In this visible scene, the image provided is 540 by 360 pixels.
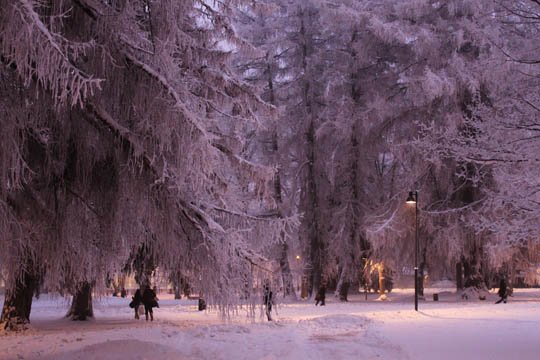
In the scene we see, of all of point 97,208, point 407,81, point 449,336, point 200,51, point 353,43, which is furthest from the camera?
point 353,43

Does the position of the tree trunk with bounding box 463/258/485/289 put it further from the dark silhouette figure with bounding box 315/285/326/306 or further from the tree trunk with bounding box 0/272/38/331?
the tree trunk with bounding box 0/272/38/331

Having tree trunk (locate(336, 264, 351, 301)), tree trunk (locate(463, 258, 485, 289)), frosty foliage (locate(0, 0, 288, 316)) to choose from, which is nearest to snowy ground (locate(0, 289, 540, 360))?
frosty foliage (locate(0, 0, 288, 316))

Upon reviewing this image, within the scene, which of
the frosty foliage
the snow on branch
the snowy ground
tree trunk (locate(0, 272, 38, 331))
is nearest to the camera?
the snow on branch

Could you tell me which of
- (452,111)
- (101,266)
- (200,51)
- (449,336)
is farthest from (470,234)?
(101,266)

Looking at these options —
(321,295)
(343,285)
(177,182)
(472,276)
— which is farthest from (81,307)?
(472,276)

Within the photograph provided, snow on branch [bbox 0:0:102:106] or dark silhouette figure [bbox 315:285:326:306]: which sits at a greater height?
snow on branch [bbox 0:0:102:106]

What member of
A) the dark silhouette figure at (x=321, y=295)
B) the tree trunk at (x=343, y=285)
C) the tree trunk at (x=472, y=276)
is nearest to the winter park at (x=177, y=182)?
the tree trunk at (x=472, y=276)

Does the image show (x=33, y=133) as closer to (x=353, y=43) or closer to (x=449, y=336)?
(x=449, y=336)

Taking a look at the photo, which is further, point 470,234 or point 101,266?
point 470,234

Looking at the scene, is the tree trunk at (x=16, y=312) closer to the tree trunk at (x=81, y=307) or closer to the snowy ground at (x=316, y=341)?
the snowy ground at (x=316, y=341)

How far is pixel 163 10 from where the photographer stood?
7020 millimetres

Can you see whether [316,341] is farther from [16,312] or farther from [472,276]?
[472,276]

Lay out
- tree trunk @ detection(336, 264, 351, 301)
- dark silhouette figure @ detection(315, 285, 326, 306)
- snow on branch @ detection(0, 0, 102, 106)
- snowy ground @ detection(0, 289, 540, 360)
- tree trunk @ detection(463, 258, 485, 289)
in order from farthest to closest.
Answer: tree trunk @ detection(336, 264, 351, 301), tree trunk @ detection(463, 258, 485, 289), dark silhouette figure @ detection(315, 285, 326, 306), snowy ground @ detection(0, 289, 540, 360), snow on branch @ detection(0, 0, 102, 106)

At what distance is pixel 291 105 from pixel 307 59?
103 inches
